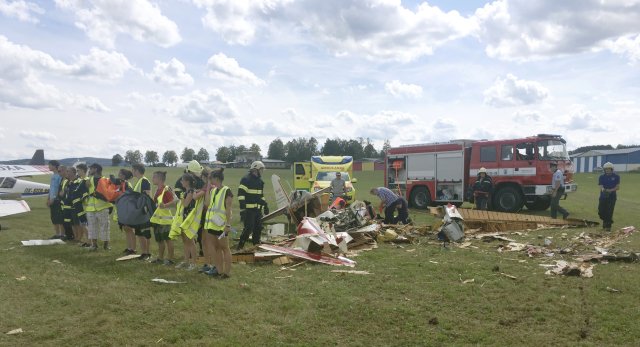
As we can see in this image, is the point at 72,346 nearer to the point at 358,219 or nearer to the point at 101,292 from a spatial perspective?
the point at 101,292

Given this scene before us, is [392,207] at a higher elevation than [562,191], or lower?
lower

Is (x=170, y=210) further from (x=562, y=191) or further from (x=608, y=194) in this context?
(x=562, y=191)

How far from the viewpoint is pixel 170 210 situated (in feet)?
26.8

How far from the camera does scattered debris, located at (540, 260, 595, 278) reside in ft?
22.1

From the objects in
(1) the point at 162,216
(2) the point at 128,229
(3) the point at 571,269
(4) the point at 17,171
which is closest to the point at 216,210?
(1) the point at 162,216

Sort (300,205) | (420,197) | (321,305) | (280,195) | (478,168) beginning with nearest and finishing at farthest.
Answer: (321,305)
(300,205)
(280,195)
(478,168)
(420,197)

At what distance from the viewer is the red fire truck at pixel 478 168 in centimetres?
1520

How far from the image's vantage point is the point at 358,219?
1107 centimetres

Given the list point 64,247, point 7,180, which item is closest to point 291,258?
point 64,247

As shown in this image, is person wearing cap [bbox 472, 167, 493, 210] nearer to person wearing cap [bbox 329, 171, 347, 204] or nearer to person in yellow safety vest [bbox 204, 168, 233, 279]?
person wearing cap [bbox 329, 171, 347, 204]

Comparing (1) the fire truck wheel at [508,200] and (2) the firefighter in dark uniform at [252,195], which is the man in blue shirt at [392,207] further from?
(1) the fire truck wheel at [508,200]

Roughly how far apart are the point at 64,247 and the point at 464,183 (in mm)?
13042

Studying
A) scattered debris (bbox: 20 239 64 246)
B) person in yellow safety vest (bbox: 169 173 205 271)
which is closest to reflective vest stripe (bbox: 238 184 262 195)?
person in yellow safety vest (bbox: 169 173 205 271)

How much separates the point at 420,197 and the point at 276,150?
11752 cm
